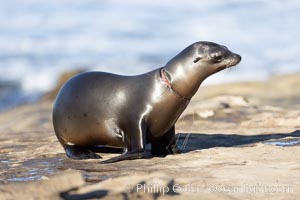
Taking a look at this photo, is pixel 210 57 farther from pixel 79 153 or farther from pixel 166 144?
pixel 79 153

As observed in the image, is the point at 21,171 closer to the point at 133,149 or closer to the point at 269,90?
the point at 133,149

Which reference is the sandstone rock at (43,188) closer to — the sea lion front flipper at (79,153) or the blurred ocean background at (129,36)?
the sea lion front flipper at (79,153)

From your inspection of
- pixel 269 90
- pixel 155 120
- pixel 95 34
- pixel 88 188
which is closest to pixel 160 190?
pixel 88 188

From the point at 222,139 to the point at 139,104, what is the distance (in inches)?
48.1

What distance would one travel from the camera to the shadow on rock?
18.2 feet

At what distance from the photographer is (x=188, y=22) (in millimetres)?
25094

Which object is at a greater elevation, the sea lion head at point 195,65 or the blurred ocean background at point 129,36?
the sea lion head at point 195,65

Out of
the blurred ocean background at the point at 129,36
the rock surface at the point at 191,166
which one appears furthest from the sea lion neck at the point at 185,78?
the blurred ocean background at the point at 129,36

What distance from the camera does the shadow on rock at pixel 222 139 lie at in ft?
18.2

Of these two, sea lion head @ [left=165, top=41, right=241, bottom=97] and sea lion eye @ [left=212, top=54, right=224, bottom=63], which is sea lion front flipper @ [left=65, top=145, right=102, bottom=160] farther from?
sea lion eye @ [left=212, top=54, right=224, bottom=63]

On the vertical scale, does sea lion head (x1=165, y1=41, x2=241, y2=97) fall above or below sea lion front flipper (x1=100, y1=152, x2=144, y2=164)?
above

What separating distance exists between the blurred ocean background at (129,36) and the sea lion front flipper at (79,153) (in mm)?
10218

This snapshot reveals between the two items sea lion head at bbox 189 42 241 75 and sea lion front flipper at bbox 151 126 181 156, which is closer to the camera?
sea lion head at bbox 189 42 241 75

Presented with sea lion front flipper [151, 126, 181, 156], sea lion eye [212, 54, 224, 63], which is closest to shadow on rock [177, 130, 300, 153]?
sea lion front flipper [151, 126, 181, 156]
